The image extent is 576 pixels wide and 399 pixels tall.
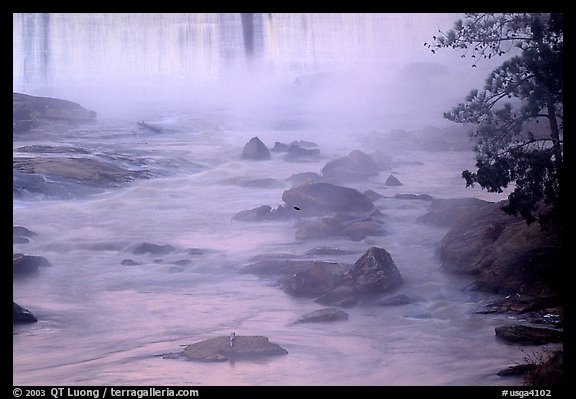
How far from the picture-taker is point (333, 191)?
591cm

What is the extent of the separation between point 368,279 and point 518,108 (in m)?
1.75

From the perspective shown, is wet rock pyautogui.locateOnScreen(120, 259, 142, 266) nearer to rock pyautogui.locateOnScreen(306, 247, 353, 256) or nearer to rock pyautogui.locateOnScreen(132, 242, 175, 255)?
rock pyautogui.locateOnScreen(132, 242, 175, 255)

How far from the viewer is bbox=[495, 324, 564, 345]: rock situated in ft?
17.9

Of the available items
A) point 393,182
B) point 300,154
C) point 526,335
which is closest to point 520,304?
→ point 526,335

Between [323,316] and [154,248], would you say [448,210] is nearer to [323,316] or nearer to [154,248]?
[323,316]

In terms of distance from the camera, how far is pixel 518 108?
5781 millimetres

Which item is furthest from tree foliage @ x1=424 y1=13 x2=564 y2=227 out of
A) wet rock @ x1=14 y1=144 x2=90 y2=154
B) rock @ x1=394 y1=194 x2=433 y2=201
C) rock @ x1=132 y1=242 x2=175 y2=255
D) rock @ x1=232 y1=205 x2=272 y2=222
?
wet rock @ x1=14 y1=144 x2=90 y2=154

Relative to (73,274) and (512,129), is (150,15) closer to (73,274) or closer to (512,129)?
(73,274)

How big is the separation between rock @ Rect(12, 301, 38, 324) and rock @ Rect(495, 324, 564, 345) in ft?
11.2

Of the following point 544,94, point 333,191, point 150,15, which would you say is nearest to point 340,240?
point 333,191

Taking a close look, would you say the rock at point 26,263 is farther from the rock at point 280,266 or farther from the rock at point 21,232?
the rock at point 280,266

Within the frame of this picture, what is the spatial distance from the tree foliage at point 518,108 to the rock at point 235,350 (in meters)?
2.00

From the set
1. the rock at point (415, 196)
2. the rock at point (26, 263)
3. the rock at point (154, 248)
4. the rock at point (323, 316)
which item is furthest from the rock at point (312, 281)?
the rock at point (26, 263)

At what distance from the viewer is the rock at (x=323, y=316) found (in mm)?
5566
